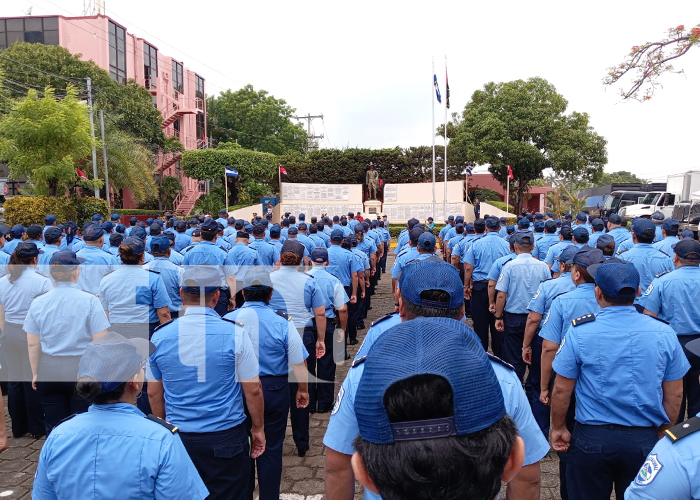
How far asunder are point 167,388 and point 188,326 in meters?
0.40

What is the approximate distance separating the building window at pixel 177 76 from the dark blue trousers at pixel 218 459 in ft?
140

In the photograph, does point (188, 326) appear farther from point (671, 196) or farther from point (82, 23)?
point (82, 23)

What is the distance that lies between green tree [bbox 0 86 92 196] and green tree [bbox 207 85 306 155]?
30334 millimetres

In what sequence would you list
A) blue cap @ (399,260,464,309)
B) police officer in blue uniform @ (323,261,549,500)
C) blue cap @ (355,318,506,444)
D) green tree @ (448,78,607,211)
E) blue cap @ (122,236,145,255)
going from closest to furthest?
blue cap @ (355,318,506,444)
police officer in blue uniform @ (323,261,549,500)
blue cap @ (399,260,464,309)
blue cap @ (122,236,145,255)
green tree @ (448,78,607,211)

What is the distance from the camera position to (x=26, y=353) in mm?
5531

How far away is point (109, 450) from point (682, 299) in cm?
460

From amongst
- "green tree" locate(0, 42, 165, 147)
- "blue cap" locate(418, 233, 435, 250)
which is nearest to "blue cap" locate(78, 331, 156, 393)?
"blue cap" locate(418, 233, 435, 250)

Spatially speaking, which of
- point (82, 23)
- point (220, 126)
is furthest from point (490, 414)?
point (220, 126)

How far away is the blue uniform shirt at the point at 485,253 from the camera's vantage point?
307 inches

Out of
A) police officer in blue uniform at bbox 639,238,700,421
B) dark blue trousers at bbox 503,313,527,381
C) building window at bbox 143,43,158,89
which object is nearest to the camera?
police officer in blue uniform at bbox 639,238,700,421

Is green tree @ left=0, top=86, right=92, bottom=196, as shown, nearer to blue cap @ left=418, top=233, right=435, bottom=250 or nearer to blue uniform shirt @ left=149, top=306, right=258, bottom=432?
blue cap @ left=418, top=233, right=435, bottom=250

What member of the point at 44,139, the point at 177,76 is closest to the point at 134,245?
the point at 44,139

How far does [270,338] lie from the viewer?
3.84 metres

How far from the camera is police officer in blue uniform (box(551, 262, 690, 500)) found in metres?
2.93
